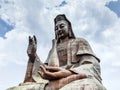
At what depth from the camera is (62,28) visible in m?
11.8

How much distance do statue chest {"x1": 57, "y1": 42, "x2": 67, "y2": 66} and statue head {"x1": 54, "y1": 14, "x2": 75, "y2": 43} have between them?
0.30m

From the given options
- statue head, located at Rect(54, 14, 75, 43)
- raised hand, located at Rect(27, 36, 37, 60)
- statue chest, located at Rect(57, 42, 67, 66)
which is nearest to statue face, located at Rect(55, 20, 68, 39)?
statue head, located at Rect(54, 14, 75, 43)

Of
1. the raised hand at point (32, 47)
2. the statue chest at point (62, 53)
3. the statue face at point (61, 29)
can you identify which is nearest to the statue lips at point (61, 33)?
the statue face at point (61, 29)

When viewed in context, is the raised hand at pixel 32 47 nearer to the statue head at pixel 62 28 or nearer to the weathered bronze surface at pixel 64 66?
the weathered bronze surface at pixel 64 66

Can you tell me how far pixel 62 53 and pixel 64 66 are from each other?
2.37 ft

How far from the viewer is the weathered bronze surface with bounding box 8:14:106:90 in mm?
9312

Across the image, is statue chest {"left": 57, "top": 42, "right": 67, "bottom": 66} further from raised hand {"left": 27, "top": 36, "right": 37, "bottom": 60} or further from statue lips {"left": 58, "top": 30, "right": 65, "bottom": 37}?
raised hand {"left": 27, "top": 36, "right": 37, "bottom": 60}

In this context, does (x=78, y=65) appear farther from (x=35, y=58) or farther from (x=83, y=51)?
(x=35, y=58)

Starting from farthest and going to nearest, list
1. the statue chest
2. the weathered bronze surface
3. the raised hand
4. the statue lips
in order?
the statue lips
the statue chest
the raised hand
the weathered bronze surface

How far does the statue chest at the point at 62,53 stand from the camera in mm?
11391

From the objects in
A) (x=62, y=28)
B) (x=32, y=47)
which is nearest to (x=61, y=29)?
(x=62, y=28)

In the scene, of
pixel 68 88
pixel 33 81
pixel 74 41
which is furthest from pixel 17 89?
pixel 74 41

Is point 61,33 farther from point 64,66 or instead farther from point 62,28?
point 64,66

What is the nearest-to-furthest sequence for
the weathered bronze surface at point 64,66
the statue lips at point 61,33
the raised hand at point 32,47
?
the weathered bronze surface at point 64,66, the raised hand at point 32,47, the statue lips at point 61,33
